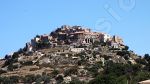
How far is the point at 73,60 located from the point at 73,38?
22670 millimetres

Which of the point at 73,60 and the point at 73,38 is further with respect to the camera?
the point at 73,38

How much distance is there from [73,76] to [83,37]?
1499 inches

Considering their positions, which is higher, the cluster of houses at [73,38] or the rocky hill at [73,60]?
the cluster of houses at [73,38]

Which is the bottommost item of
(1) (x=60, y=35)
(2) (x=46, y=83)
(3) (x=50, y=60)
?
(2) (x=46, y=83)

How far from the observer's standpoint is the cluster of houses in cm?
14162

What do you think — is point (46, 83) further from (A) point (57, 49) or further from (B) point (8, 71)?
(A) point (57, 49)

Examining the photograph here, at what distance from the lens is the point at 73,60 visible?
4793 inches

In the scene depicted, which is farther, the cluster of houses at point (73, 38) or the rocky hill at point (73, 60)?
the cluster of houses at point (73, 38)

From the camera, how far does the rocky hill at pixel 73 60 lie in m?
104

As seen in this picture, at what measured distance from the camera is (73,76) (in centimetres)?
10688

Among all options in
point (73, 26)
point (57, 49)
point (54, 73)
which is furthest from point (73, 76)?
point (73, 26)

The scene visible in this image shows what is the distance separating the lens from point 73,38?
143750 millimetres

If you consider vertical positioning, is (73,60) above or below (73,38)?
below

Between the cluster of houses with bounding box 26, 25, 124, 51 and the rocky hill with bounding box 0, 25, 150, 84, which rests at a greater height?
the cluster of houses with bounding box 26, 25, 124, 51
